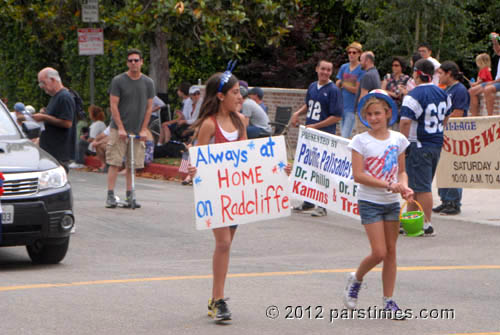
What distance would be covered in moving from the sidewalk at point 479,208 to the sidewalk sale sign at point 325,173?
67.6 inches

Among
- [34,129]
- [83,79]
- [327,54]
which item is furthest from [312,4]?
[34,129]

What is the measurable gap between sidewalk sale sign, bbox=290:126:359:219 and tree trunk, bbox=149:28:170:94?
10.7m

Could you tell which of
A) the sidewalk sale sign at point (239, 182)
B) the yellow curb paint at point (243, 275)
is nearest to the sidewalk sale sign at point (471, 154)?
the yellow curb paint at point (243, 275)

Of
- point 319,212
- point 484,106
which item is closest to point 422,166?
point 319,212

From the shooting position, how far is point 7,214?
361 inches

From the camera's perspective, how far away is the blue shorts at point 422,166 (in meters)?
11.7

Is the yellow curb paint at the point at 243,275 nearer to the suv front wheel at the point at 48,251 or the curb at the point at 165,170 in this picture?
the suv front wheel at the point at 48,251

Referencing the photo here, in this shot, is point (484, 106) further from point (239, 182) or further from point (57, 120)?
point (239, 182)

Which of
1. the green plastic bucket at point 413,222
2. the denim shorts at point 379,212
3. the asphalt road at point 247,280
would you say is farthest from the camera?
the green plastic bucket at point 413,222

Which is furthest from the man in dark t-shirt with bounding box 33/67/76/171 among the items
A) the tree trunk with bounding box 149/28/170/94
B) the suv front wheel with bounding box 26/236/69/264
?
the tree trunk with bounding box 149/28/170/94

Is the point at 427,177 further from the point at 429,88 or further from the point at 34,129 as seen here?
the point at 34,129

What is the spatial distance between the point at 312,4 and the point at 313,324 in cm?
3006

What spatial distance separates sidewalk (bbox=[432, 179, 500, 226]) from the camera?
13195mm

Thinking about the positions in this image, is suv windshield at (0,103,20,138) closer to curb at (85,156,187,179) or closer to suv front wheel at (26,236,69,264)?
suv front wheel at (26,236,69,264)
